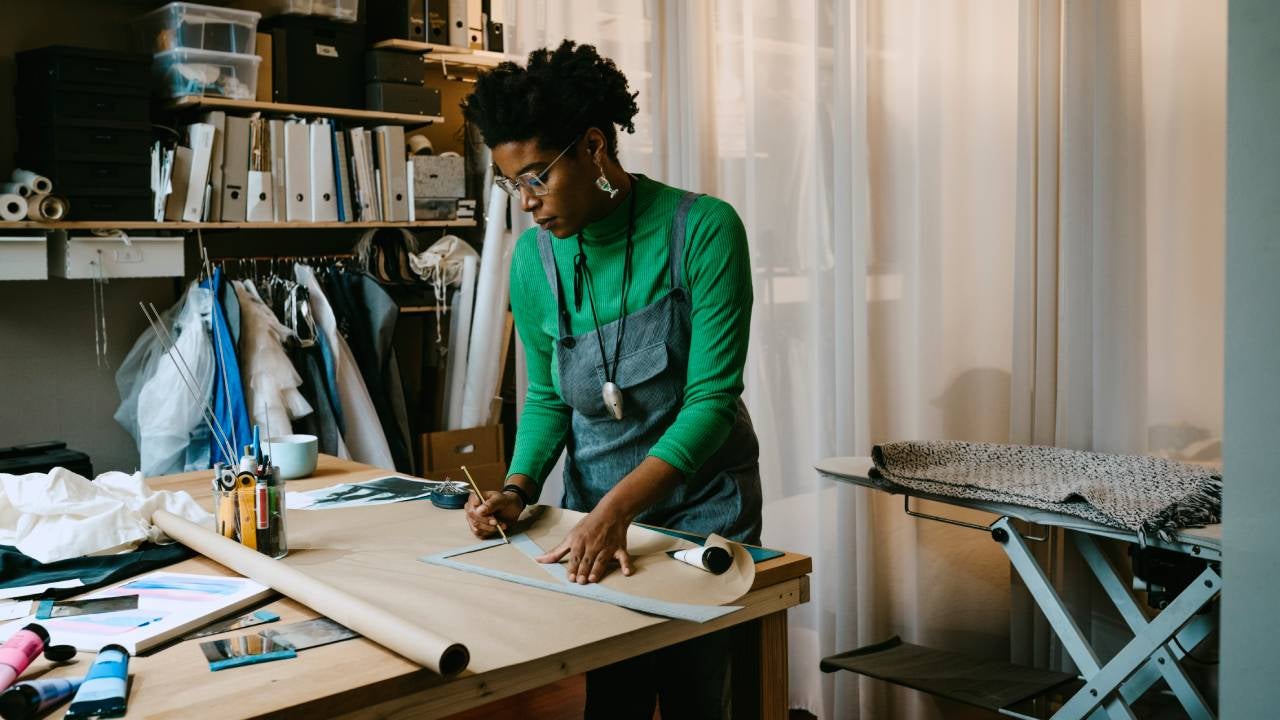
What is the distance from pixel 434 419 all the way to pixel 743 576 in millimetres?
2960

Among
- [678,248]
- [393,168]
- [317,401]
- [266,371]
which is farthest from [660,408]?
[393,168]

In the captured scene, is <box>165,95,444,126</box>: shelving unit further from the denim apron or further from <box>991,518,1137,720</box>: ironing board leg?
<box>991,518,1137,720</box>: ironing board leg

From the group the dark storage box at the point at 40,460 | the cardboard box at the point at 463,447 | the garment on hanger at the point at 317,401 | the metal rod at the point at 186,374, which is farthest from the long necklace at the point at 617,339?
the cardboard box at the point at 463,447

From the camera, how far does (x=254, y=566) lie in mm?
1510

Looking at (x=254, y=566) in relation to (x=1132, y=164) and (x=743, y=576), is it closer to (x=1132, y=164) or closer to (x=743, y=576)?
(x=743, y=576)

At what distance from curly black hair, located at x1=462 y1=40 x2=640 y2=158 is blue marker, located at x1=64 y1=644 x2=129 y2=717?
937 millimetres

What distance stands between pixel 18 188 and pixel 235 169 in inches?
25.3

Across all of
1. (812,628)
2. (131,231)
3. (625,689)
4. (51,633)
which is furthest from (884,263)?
(131,231)

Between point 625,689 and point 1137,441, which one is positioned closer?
point 625,689

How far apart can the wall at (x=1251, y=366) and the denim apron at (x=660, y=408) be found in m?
0.91

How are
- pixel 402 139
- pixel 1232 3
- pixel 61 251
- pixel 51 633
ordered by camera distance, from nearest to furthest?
pixel 1232 3 < pixel 51 633 < pixel 61 251 < pixel 402 139

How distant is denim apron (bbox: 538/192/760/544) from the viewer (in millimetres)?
1883

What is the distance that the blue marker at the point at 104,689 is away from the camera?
109 cm

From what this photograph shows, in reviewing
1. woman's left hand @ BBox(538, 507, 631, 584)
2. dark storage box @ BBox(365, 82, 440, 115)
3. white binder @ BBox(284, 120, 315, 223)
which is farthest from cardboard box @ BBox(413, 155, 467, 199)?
woman's left hand @ BBox(538, 507, 631, 584)
